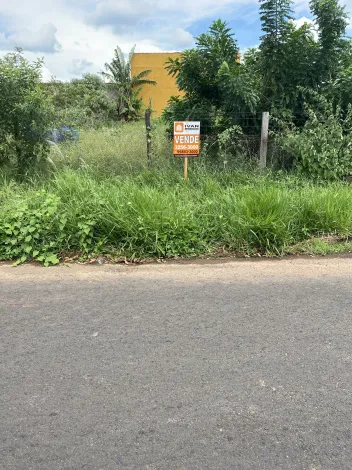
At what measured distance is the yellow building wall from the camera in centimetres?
2495

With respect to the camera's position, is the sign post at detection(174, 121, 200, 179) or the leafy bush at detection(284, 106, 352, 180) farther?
the leafy bush at detection(284, 106, 352, 180)

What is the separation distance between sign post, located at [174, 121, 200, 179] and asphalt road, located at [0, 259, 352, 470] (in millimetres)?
2929

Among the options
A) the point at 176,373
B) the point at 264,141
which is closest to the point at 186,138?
the point at 264,141

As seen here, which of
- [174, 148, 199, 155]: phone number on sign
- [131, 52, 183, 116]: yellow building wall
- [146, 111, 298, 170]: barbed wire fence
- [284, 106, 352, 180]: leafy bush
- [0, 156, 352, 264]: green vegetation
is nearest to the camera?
[0, 156, 352, 264]: green vegetation

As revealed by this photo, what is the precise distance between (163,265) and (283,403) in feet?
7.73

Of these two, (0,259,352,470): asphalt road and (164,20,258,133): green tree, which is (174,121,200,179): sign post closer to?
(164,20,258,133): green tree

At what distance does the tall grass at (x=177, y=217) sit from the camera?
468 cm

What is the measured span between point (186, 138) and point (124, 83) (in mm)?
20242

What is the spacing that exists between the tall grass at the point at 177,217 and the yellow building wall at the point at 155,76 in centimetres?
2057

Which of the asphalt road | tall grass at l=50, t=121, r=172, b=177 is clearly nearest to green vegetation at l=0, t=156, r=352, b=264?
the asphalt road

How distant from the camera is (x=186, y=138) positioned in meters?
6.20

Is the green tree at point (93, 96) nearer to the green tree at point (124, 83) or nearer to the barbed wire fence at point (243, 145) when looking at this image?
the green tree at point (124, 83)

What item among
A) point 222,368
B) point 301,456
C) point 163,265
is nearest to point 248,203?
point 163,265

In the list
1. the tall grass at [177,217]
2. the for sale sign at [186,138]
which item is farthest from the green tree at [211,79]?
the tall grass at [177,217]
